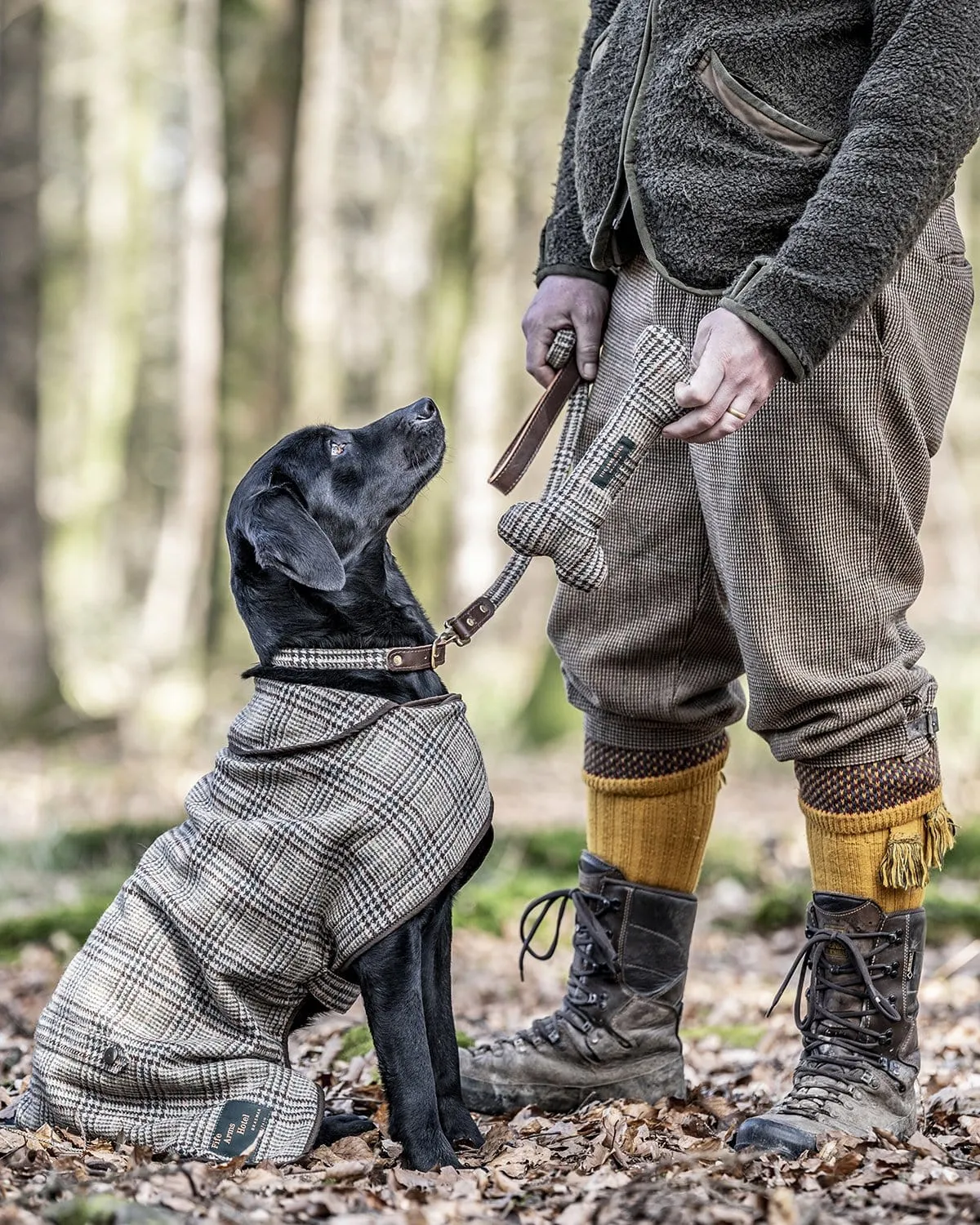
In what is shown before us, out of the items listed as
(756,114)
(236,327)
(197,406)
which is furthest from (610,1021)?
(197,406)

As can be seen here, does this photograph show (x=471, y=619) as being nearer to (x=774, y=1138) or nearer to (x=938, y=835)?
(x=938, y=835)

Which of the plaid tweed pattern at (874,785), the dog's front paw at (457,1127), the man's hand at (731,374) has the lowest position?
the dog's front paw at (457,1127)

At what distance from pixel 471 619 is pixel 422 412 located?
679 millimetres

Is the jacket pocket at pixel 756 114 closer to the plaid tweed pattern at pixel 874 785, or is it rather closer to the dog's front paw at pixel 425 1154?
the plaid tweed pattern at pixel 874 785

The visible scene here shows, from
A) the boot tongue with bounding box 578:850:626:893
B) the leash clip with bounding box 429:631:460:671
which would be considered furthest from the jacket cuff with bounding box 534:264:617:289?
the boot tongue with bounding box 578:850:626:893

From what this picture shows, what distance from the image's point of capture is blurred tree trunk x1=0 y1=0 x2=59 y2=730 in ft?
34.1

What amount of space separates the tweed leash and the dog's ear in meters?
0.16

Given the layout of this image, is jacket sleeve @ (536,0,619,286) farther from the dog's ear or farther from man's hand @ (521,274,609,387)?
the dog's ear

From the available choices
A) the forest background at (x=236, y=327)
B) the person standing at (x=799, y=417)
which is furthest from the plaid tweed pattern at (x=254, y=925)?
the forest background at (x=236, y=327)

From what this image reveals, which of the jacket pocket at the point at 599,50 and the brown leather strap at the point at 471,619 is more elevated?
the jacket pocket at the point at 599,50

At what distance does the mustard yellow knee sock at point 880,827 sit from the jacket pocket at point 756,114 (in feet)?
4.17

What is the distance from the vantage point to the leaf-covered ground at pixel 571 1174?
227cm

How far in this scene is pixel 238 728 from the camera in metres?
2.90

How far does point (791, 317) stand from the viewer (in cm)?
252
